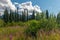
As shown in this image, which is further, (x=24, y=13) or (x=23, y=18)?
(x=24, y=13)

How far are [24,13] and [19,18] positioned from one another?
6.67m

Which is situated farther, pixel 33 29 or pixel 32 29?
pixel 32 29

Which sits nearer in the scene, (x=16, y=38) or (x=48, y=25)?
(x=16, y=38)

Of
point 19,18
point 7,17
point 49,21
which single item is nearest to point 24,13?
point 19,18

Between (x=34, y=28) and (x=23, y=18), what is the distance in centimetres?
7138

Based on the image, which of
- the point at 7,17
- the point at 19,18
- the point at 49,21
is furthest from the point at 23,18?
the point at 49,21

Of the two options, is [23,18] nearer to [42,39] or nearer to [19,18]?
[19,18]

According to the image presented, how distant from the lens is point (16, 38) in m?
10.3

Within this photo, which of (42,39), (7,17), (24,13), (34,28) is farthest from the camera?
(24,13)

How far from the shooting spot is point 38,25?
1374cm

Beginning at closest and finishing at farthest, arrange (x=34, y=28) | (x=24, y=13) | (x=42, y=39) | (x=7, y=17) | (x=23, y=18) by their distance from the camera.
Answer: (x=42, y=39) → (x=34, y=28) → (x=7, y=17) → (x=23, y=18) → (x=24, y=13)

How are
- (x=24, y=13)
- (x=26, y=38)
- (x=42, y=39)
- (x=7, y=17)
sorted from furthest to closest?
(x=24, y=13) → (x=7, y=17) → (x=26, y=38) → (x=42, y=39)

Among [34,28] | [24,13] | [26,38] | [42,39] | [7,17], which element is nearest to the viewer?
[42,39]

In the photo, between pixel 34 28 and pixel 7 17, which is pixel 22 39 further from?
pixel 7 17
